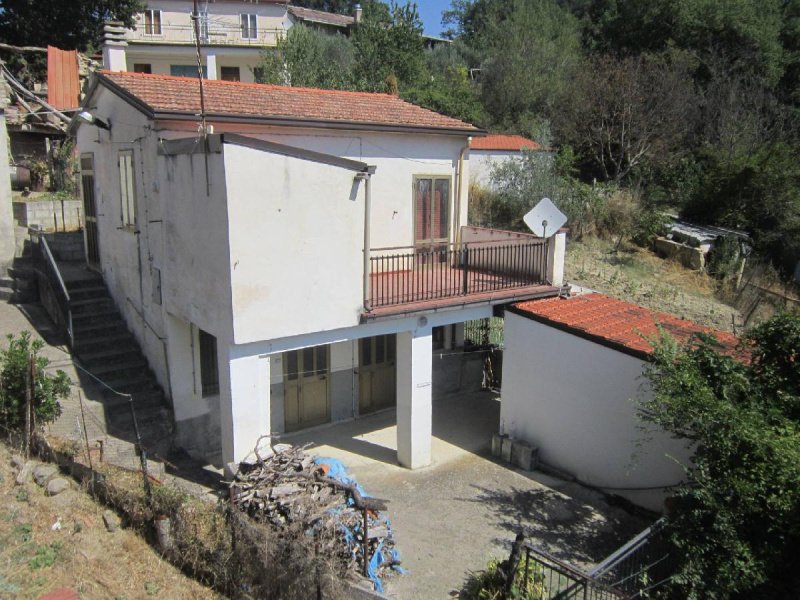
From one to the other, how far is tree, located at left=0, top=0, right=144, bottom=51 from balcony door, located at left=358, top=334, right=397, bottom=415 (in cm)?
2329

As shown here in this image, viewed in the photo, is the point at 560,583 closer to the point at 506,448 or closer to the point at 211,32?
the point at 506,448

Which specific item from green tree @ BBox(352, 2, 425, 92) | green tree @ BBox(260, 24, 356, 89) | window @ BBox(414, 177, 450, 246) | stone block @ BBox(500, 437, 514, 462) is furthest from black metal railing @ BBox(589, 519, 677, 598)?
green tree @ BBox(352, 2, 425, 92)

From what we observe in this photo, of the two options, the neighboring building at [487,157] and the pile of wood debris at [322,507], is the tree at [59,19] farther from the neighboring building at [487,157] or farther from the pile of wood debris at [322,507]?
the pile of wood debris at [322,507]

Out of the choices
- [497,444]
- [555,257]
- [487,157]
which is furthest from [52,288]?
[487,157]

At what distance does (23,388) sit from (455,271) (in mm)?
8233

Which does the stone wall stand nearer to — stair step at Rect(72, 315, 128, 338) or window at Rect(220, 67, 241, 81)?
stair step at Rect(72, 315, 128, 338)

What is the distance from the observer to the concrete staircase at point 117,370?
10.9 meters

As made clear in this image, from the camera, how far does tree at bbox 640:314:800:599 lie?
650 cm

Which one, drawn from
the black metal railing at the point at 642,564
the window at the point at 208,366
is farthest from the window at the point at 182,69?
the black metal railing at the point at 642,564

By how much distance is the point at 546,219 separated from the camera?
488 inches

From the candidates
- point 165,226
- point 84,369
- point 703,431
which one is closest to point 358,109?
point 165,226

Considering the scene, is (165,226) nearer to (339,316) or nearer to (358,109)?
(339,316)

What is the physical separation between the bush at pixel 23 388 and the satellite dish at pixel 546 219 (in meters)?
8.83

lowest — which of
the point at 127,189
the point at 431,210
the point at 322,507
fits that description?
the point at 322,507
